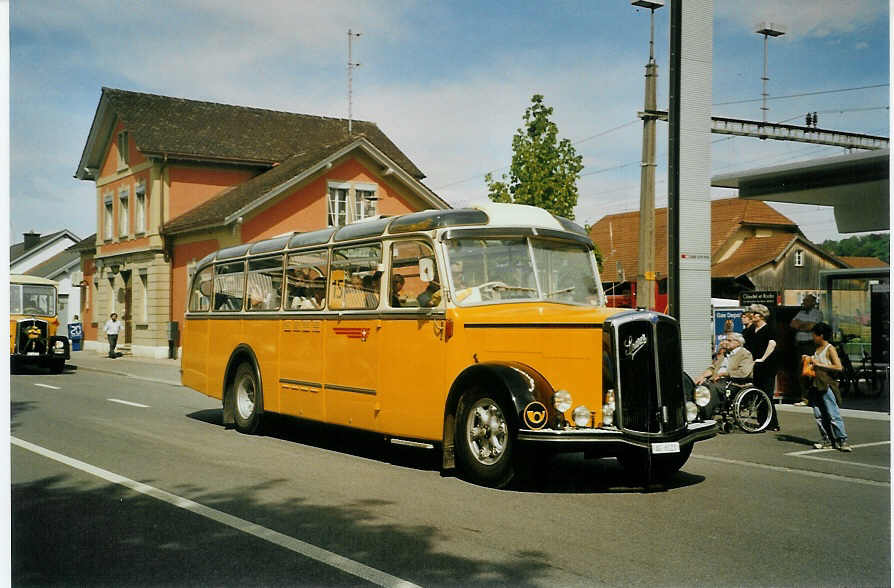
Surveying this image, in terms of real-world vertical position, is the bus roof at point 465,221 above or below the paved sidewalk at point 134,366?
above

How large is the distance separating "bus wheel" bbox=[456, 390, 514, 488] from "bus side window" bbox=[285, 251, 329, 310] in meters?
3.16

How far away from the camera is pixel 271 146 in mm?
37688

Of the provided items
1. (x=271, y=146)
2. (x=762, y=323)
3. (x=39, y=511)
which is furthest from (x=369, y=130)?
(x=39, y=511)

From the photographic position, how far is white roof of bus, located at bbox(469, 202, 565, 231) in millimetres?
9672

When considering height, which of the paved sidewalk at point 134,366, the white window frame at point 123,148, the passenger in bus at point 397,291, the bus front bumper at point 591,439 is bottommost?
the paved sidewalk at point 134,366

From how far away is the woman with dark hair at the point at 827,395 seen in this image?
11.5m

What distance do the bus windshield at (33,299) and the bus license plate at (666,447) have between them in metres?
22.2

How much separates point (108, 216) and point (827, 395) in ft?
107

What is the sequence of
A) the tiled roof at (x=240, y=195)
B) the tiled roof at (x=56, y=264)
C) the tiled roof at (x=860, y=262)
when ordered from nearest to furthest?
1. the tiled roof at (x=860, y=262)
2. the tiled roof at (x=240, y=195)
3. the tiled roof at (x=56, y=264)

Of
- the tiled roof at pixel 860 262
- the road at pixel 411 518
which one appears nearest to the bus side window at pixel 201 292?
the road at pixel 411 518

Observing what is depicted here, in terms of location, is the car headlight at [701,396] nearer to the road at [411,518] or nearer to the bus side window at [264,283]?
the road at [411,518]

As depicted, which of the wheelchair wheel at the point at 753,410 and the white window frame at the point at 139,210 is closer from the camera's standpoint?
the wheelchair wheel at the point at 753,410

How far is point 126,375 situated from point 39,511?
19087mm

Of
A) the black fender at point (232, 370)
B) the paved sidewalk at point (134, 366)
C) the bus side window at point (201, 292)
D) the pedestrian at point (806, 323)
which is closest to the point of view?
the black fender at point (232, 370)
